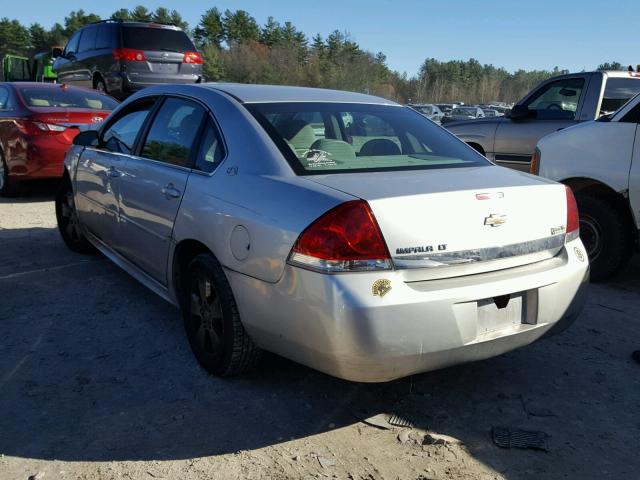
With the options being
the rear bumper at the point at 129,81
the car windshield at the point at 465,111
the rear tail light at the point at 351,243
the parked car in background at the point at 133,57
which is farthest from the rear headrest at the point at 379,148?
the car windshield at the point at 465,111

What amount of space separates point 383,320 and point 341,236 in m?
0.38

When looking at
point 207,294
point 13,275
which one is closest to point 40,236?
point 13,275

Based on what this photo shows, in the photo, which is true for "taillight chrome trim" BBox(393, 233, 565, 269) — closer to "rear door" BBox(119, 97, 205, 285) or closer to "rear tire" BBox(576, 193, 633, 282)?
"rear door" BBox(119, 97, 205, 285)

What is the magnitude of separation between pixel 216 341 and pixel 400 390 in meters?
1.00

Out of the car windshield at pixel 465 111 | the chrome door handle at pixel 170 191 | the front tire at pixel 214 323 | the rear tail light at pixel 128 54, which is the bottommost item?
the front tire at pixel 214 323

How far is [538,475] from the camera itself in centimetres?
252

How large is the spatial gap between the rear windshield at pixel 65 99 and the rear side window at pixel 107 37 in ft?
14.3

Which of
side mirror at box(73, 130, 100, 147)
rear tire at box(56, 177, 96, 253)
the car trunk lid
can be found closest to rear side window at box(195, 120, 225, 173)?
the car trunk lid

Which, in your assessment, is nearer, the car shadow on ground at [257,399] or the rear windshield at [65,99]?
the car shadow on ground at [257,399]

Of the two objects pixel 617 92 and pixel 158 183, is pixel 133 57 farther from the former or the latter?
pixel 158 183

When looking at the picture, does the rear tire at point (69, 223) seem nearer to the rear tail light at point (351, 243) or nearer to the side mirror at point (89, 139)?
the side mirror at point (89, 139)

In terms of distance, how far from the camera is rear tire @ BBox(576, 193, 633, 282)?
502 cm

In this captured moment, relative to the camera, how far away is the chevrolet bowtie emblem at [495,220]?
2.74 meters

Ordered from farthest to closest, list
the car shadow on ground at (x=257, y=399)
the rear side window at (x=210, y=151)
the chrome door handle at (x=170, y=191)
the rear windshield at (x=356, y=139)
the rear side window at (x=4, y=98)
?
the rear side window at (x=4, y=98) → the chrome door handle at (x=170, y=191) → the rear side window at (x=210, y=151) → the rear windshield at (x=356, y=139) → the car shadow on ground at (x=257, y=399)
